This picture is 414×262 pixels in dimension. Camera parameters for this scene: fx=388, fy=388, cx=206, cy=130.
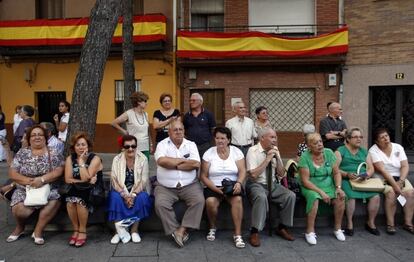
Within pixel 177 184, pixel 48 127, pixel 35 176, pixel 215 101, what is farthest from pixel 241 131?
pixel 215 101

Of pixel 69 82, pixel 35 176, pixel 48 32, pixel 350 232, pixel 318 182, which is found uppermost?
pixel 48 32

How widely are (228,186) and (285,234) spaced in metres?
0.98

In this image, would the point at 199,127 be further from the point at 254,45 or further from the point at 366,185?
the point at 254,45

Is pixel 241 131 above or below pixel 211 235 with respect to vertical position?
above

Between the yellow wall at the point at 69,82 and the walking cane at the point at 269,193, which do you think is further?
the yellow wall at the point at 69,82

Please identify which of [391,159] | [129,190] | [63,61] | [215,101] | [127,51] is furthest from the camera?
[63,61]

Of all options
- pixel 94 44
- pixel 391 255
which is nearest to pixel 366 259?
pixel 391 255

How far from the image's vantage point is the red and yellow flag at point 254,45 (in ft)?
39.9

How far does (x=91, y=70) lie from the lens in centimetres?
598

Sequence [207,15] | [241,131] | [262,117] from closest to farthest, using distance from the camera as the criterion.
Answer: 1. [241,131]
2. [262,117]
3. [207,15]

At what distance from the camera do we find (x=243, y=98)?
42.5ft

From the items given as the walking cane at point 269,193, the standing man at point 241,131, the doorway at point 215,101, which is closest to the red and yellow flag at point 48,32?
the doorway at point 215,101

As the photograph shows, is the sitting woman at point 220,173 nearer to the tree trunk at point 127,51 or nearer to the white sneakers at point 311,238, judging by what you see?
the white sneakers at point 311,238

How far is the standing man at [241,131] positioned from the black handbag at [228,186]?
136 centimetres
